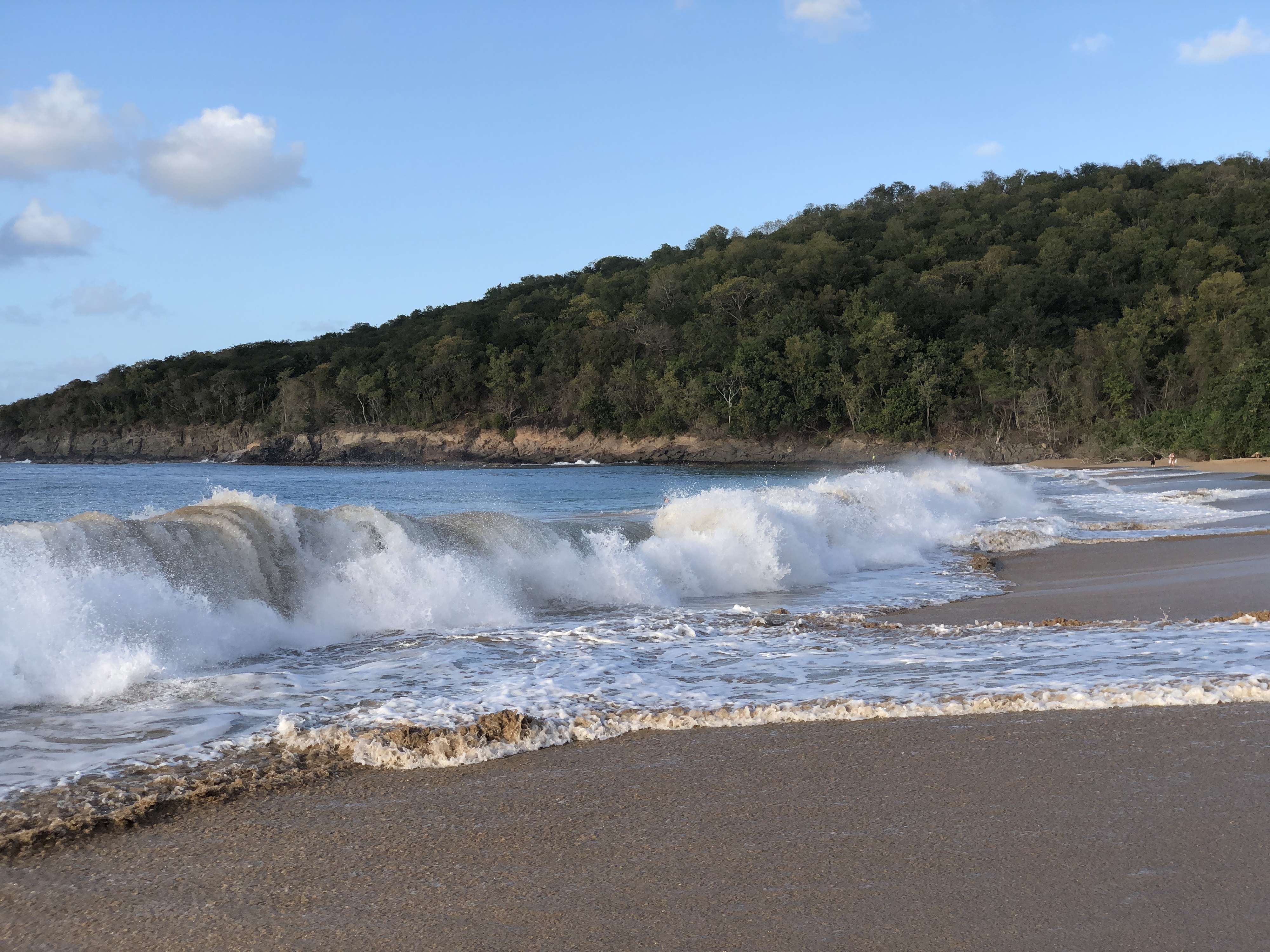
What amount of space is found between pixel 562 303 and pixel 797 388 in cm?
3333

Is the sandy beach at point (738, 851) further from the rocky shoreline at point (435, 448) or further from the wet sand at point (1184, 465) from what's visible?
the rocky shoreline at point (435, 448)

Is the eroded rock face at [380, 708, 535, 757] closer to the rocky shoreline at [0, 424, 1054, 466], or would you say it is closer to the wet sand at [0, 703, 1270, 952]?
the wet sand at [0, 703, 1270, 952]

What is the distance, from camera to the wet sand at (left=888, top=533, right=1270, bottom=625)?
800 cm

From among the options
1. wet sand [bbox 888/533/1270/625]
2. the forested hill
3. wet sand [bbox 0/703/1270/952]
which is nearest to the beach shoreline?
wet sand [bbox 0/703/1270/952]

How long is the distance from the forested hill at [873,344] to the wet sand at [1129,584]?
135ft

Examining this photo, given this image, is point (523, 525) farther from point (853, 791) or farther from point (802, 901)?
point (802, 901)

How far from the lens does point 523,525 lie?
432 inches

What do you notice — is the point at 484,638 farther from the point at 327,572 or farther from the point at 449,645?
the point at 327,572

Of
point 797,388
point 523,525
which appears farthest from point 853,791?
point 797,388

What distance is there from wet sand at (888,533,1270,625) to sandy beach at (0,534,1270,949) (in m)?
3.53

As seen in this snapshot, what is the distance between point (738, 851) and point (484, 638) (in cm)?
443

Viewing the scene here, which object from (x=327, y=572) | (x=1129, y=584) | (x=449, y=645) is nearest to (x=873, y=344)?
(x=1129, y=584)

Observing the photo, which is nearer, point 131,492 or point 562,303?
point 131,492

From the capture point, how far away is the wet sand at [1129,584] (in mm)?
7996
